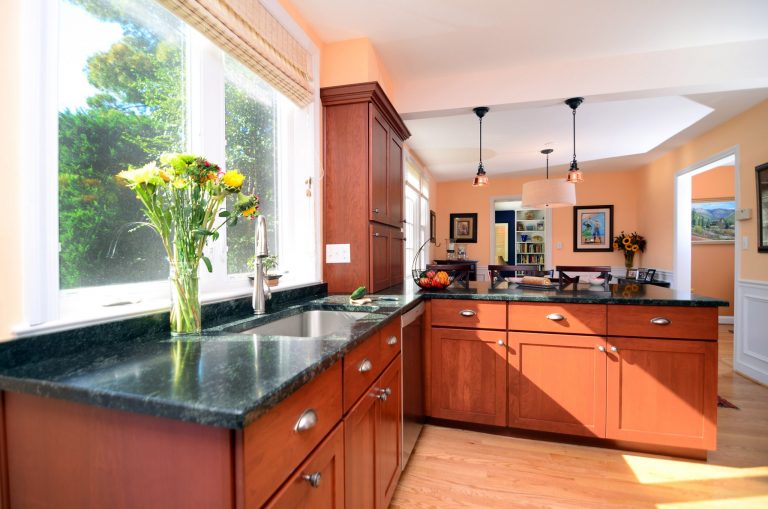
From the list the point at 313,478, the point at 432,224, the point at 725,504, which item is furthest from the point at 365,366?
the point at 432,224

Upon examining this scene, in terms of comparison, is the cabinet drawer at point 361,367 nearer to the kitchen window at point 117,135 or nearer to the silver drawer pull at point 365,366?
the silver drawer pull at point 365,366

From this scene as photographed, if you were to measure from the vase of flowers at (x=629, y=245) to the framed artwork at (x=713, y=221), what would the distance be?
0.78m

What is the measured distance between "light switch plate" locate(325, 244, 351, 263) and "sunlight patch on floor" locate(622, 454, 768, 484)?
2023 mm

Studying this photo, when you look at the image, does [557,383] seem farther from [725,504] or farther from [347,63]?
[347,63]

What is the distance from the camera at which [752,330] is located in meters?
3.38

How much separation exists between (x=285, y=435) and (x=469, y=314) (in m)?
1.71

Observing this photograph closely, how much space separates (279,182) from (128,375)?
4.94 ft

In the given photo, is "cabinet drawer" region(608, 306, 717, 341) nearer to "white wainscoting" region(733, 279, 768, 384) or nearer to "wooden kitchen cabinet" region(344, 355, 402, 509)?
"wooden kitchen cabinet" region(344, 355, 402, 509)

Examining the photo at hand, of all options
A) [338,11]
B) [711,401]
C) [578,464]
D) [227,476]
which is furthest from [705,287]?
[227,476]

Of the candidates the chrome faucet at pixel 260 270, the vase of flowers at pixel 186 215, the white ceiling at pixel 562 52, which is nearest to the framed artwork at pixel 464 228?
the white ceiling at pixel 562 52

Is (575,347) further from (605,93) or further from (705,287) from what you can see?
(705,287)

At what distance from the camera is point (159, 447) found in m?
0.68

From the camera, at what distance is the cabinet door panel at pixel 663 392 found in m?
1.96

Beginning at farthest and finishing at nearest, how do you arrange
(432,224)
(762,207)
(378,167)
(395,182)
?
1. (432,224)
2. (762,207)
3. (395,182)
4. (378,167)
